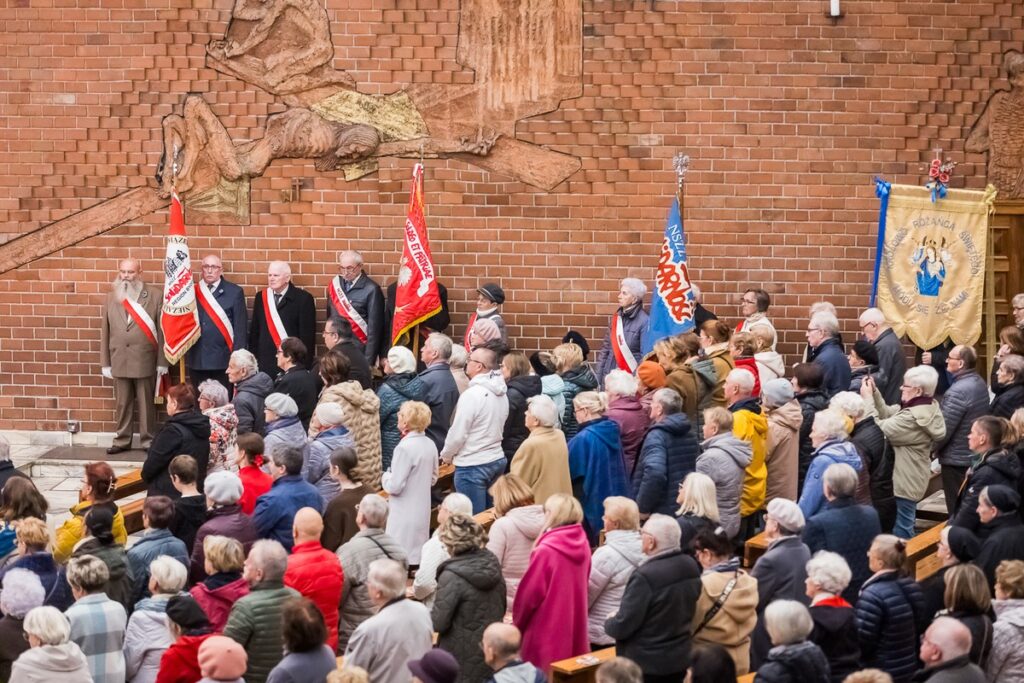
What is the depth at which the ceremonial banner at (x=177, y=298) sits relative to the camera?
48.2 ft

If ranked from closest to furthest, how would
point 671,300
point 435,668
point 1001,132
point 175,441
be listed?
point 435,668 < point 175,441 < point 671,300 < point 1001,132

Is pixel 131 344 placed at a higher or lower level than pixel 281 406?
lower

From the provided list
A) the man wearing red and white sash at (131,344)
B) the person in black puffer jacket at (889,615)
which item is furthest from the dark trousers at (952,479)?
the man wearing red and white sash at (131,344)

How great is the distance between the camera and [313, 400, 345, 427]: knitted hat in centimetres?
1063

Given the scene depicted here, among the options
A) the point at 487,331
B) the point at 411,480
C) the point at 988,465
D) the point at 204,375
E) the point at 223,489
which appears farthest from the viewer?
the point at 204,375

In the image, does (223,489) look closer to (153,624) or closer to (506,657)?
(153,624)

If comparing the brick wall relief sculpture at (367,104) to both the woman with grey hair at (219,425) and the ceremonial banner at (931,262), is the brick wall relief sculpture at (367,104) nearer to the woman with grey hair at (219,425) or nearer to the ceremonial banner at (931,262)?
the ceremonial banner at (931,262)

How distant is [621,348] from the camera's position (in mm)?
14086

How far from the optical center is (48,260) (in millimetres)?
15531

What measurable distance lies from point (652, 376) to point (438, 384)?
5.63 feet

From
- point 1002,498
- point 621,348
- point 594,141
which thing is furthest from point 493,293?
point 1002,498

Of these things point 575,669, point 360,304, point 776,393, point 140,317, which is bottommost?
point 575,669

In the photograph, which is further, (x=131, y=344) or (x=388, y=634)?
(x=131, y=344)

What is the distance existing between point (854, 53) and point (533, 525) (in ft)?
25.1
